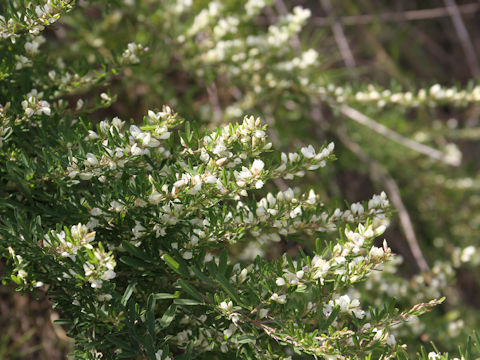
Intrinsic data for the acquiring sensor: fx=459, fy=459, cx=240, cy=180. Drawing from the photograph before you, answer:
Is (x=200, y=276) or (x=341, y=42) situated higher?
(x=200, y=276)

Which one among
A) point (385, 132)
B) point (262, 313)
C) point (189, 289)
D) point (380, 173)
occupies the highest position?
point (189, 289)

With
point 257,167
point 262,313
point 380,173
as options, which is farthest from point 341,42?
point 262,313

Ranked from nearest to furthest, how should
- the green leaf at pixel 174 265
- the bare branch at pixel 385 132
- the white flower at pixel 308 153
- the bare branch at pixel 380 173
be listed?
the green leaf at pixel 174 265, the white flower at pixel 308 153, the bare branch at pixel 385 132, the bare branch at pixel 380 173

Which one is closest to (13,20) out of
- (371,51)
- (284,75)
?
(284,75)

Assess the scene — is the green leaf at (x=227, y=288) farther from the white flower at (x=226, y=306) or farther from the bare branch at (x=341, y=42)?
the bare branch at (x=341, y=42)

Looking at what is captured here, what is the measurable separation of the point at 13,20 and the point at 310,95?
120 cm

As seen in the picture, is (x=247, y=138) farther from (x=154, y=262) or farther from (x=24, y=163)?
(x=24, y=163)

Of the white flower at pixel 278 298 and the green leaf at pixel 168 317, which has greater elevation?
the green leaf at pixel 168 317

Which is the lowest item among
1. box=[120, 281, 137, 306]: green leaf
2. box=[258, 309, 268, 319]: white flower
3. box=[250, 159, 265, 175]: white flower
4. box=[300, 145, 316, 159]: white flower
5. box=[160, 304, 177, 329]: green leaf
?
box=[258, 309, 268, 319]: white flower

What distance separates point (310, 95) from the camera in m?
1.88

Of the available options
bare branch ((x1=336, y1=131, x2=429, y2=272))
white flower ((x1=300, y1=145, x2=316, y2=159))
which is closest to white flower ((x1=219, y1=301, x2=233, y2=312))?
white flower ((x1=300, y1=145, x2=316, y2=159))

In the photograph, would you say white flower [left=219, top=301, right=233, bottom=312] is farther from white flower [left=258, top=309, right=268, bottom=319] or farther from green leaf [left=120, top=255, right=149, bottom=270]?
green leaf [left=120, top=255, right=149, bottom=270]

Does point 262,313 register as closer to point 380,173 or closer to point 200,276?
point 200,276

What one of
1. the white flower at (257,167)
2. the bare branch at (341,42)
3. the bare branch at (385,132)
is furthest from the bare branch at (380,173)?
the white flower at (257,167)
